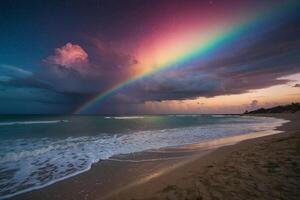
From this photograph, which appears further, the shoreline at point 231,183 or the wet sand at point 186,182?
the wet sand at point 186,182

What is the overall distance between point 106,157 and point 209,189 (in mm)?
7040

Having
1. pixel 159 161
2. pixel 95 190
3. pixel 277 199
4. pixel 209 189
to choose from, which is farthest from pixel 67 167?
pixel 277 199

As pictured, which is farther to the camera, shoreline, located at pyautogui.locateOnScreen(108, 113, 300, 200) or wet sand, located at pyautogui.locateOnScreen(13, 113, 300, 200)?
wet sand, located at pyautogui.locateOnScreen(13, 113, 300, 200)

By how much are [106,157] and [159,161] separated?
3172 mm

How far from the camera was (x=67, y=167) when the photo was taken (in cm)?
913

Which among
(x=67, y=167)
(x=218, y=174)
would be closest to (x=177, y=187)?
(x=218, y=174)

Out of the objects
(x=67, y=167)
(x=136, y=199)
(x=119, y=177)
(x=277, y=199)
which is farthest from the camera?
(x=67, y=167)

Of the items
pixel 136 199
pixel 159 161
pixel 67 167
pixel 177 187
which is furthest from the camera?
pixel 159 161

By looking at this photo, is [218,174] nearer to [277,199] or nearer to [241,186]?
[241,186]

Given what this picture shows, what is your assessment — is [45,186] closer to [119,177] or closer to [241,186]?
[119,177]

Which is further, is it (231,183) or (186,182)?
(186,182)

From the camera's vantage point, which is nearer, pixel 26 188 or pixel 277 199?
pixel 277 199

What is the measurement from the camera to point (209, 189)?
5457 millimetres

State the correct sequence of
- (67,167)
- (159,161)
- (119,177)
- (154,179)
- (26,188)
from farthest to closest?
(159,161) < (67,167) < (119,177) < (154,179) < (26,188)
